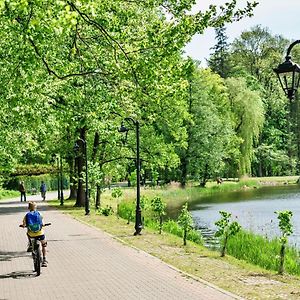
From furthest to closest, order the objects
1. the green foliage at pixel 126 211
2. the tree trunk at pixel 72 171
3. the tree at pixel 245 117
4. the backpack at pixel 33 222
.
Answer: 1. the tree at pixel 245 117
2. the tree trunk at pixel 72 171
3. the green foliage at pixel 126 211
4. the backpack at pixel 33 222

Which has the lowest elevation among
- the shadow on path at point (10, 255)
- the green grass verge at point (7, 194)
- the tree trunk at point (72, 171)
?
the shadow on path at point (10, 255)

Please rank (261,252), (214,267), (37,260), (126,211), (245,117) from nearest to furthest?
(37,260), (214,267), (261,252), (126,211), (245,117)

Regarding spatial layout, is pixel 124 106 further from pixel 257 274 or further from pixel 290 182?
pixel 290 182

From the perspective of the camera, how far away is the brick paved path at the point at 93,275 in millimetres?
10477

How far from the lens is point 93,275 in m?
12.4

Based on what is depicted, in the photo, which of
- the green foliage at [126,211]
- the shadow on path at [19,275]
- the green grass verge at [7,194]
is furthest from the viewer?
the green grass verge at [7,194]

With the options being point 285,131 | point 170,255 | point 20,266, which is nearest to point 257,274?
point 170,255

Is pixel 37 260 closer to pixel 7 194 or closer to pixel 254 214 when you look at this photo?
pixel 254 214

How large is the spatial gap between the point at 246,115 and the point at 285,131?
64.6ft

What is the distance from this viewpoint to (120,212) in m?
28.2

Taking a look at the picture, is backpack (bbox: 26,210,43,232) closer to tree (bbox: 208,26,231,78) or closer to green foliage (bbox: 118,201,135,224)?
green foliage (bbox: 118,201,135,224)

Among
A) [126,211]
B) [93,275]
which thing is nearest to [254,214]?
[126,211]

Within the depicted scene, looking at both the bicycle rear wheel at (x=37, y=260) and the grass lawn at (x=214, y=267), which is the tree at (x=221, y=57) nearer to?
the grass lawn at (x=214, y=267)

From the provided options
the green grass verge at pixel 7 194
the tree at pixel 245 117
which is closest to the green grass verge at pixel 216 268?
the green grass verge at pixel 7 194
